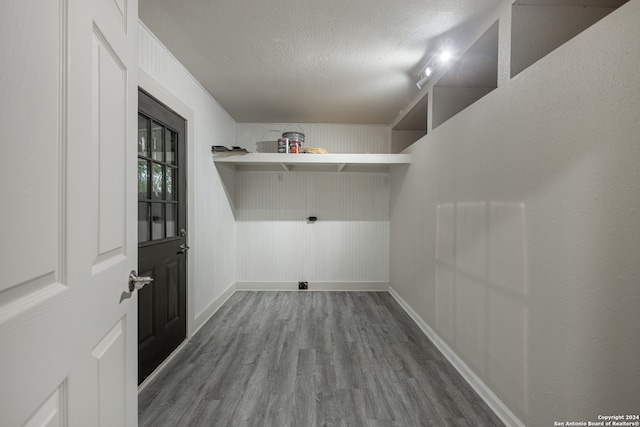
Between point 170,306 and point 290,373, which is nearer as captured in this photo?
point 290,373

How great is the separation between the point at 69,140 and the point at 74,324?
0.44m

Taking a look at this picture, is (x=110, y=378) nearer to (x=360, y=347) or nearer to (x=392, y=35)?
(x=360, y=347)

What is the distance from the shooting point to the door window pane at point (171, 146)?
89.7 inches

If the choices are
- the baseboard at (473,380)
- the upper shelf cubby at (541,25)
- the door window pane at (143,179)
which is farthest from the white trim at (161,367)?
the upper shelf cubby at (541,25)

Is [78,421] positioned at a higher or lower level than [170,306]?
higher

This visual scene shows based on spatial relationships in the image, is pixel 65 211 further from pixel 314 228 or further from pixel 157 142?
pixel 314 228

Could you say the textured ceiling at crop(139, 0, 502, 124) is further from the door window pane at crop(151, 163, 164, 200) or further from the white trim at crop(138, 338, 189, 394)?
the white trim at crop(138, 338, 189, 394)

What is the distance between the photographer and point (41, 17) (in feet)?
1.86

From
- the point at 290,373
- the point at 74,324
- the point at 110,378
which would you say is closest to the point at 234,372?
the point at 290,373

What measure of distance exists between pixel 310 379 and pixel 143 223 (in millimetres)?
1646

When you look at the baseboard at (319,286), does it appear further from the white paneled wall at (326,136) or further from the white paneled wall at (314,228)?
the white paneled wall at (326,136)

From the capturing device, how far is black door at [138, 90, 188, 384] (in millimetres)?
1935

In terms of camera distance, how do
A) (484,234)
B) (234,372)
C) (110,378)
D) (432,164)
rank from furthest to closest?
(432,164) < (234,372) < (484,234) < (110,378)

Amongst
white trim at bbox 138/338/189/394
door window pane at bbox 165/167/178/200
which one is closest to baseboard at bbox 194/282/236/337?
white trim at bbox 138/338/189/394
